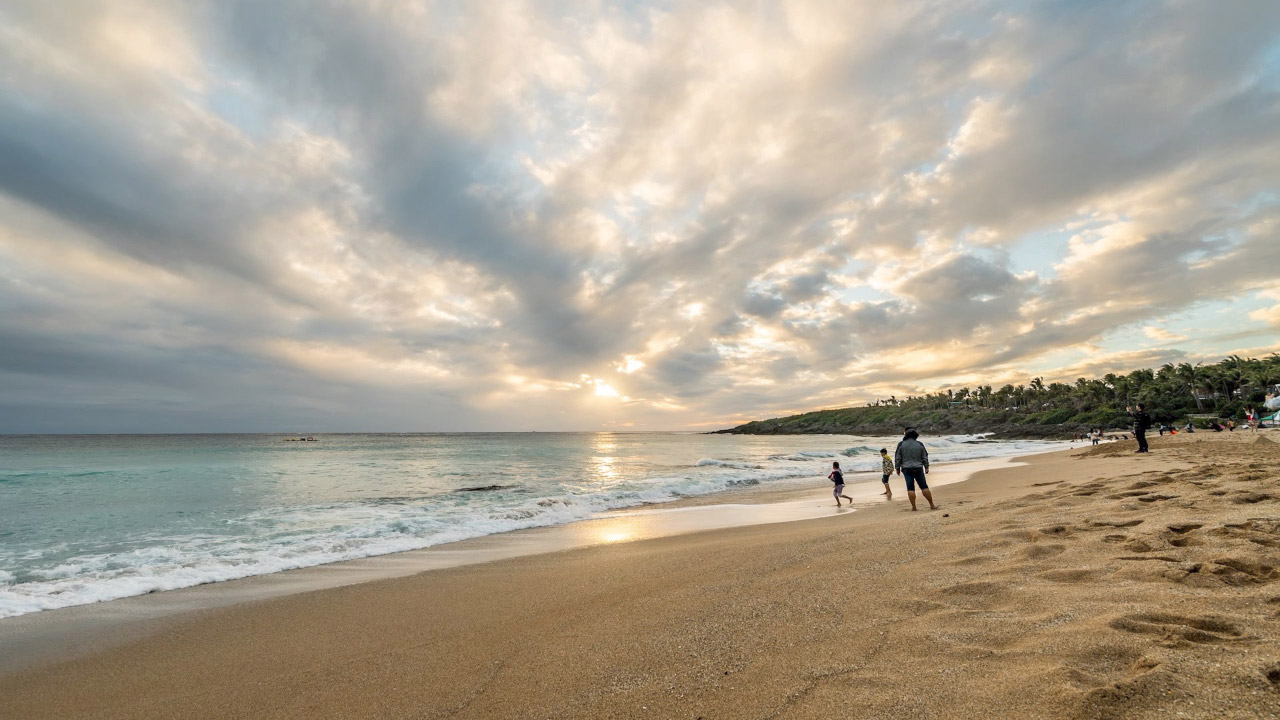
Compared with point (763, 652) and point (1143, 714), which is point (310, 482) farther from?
point (1143, 714)

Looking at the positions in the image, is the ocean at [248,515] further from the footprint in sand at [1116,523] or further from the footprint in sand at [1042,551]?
the footprint in sand at [1116,523]

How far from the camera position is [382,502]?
63.1 feet

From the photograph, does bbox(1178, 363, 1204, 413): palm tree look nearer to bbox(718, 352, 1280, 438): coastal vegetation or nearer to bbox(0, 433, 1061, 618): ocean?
bbox(718, 352, 1280, 438): coastal vegetation

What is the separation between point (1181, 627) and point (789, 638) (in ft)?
8.24

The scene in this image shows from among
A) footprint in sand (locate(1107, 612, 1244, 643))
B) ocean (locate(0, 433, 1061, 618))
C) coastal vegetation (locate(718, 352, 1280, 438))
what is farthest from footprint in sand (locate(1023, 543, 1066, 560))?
coastal vegetation (locate(718, 352, 1280, 438))

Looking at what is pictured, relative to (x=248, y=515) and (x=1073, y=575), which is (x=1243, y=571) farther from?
(x=248, y=515)

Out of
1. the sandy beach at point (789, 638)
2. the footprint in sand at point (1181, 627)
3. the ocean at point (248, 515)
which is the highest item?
the footprint in sand at point (1181, 627)

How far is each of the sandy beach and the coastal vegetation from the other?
7834 centimetres

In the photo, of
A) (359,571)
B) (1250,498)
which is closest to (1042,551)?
(1250,498)

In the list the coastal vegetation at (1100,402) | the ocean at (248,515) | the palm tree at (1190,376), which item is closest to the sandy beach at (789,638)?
the ocean at (248,515)

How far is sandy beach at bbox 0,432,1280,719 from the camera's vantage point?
290cm

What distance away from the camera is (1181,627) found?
128 inches

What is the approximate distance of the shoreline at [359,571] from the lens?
5844 mm

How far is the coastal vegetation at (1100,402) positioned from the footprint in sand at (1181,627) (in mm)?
80205
